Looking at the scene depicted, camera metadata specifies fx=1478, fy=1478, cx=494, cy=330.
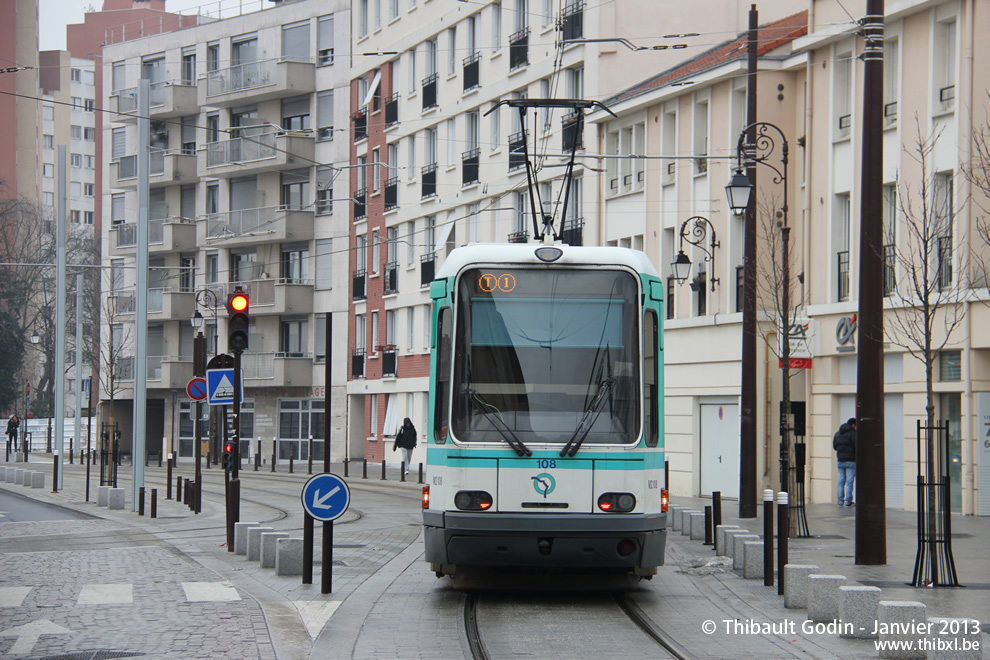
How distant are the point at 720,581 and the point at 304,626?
17.4ft

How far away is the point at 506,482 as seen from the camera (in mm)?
13305

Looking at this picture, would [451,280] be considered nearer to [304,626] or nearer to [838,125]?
[304,626]

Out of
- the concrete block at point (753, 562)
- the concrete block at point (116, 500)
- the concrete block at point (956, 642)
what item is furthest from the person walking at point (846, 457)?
the concrete block at point (956, 642)

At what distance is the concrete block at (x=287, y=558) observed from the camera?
16.1m

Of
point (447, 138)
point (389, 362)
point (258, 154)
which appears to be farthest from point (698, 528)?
point (258, 154)

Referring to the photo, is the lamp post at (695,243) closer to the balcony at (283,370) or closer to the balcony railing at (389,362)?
the balcony railing at (389,362)

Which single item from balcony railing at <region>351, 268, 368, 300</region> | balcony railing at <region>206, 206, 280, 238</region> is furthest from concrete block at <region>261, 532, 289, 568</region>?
balcony railing at <region>206, 206, 280, 238</region>

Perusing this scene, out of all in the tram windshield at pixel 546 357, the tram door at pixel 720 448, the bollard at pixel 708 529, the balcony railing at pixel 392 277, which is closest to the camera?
the tram windshield at pixel 546 357

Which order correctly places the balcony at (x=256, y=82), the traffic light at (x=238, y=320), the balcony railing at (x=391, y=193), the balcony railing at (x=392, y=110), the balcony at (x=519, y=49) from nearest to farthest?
the traffic light at (x=238, y=320), the balcony at (x=519, y=49), the balcony railing at (x=391, y=193), the balcony railing at (x=392, y=110), the balcony at (x=256, y=82)

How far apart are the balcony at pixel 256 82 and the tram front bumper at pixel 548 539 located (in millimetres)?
48700

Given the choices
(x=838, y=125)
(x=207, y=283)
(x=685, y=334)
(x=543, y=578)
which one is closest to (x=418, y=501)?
(x=685, y=334)

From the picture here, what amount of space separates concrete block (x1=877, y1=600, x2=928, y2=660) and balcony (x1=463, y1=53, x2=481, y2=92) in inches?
1546

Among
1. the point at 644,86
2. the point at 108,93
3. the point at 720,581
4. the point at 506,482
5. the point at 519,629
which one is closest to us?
the point at 519,629

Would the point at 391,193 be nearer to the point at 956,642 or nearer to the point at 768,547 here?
the point at 768,547
